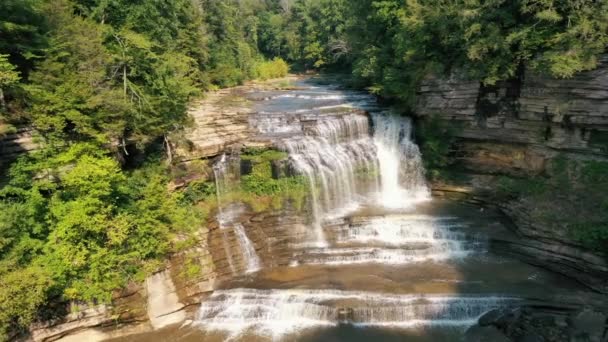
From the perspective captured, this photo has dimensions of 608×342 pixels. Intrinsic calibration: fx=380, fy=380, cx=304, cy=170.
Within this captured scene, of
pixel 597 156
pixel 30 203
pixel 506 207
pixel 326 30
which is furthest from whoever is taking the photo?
pixel 326 30

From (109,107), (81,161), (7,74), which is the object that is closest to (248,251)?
(81,161)

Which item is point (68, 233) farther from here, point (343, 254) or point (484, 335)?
point (484, 335)

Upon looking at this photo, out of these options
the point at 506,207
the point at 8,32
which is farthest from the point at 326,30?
the point at 8,32

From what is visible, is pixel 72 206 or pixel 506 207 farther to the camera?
pixel 506 207

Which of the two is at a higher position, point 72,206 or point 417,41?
point 417,41

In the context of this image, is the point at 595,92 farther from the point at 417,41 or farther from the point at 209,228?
the point at 209,228

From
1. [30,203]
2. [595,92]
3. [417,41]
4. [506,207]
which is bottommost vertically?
[506,207]

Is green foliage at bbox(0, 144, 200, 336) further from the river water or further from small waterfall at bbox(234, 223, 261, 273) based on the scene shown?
small waterfall at bbox(234, 223, 261, 273)
